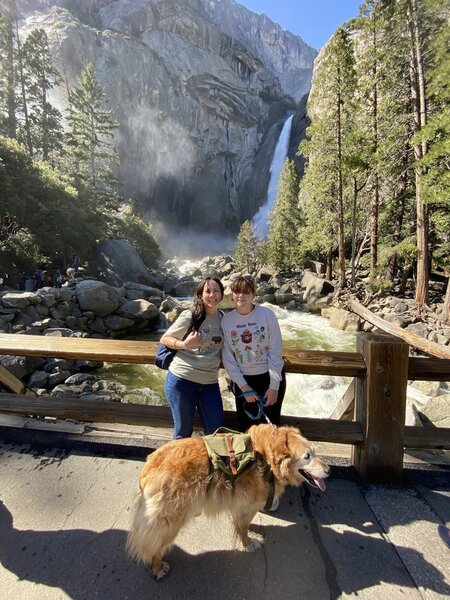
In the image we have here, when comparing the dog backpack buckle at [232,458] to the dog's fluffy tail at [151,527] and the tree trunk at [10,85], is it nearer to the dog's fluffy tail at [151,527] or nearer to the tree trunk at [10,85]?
the dog's fluffy tail at [151,527]

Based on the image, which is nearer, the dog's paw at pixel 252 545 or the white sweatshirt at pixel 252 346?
the dog's paw at pixel 252 545

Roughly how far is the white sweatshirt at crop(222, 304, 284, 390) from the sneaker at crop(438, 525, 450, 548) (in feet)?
4.61

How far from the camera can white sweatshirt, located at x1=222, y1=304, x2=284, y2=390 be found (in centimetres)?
235

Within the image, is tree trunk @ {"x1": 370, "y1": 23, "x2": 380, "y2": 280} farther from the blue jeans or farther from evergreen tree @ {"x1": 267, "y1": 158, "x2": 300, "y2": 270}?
the blue jeans

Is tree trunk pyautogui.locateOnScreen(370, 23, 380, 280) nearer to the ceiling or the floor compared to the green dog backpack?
nearer to the ceiling

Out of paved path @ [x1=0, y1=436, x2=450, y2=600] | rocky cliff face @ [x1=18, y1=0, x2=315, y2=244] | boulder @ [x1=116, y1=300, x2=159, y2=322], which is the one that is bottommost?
boulder @ [x1=116, y1=300, x2=159, y2=322]

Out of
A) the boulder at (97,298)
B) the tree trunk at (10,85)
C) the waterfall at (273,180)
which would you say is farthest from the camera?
the waterfall at (273,180)

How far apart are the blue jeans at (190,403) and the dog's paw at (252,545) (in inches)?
30.2

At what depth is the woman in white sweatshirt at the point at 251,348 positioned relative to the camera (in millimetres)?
2328

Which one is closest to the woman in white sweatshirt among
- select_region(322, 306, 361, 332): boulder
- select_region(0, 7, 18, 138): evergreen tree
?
select_region(322, 306, 361, 332): boulder

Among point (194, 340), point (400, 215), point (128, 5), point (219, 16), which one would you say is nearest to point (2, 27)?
point (400, 215)

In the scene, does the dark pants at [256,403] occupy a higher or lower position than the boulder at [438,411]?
higher

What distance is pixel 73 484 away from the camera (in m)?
2.40

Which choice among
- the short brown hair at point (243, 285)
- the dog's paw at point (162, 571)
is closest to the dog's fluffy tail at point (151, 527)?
the dog's paw at point (162, 571)
